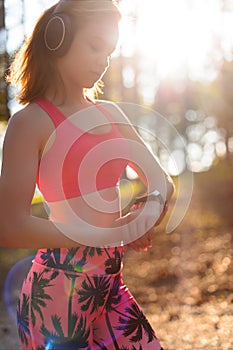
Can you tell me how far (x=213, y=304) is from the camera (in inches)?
303

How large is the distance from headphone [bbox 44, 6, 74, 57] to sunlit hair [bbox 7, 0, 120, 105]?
0.07 ft

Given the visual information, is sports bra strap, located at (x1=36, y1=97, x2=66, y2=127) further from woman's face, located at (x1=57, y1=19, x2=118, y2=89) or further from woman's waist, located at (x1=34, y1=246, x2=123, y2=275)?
woman's waist, located at (x1=34, y1=246, x2=123, y2=275)

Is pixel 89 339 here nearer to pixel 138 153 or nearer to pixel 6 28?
pixel 138 153

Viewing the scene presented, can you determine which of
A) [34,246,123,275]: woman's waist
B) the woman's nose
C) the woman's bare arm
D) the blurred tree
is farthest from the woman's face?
the blurred tree

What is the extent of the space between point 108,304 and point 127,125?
0.65 metres

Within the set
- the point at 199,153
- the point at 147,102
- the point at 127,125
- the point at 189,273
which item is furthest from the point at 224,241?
the point at 199,153

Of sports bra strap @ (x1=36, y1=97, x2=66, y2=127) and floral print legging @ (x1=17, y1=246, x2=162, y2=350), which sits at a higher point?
sports bra strap @ (x1=36, y1=97, x2=66, y2=127)

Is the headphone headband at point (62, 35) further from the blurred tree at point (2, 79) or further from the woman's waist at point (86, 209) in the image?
the blurred tree at point (2, 79)

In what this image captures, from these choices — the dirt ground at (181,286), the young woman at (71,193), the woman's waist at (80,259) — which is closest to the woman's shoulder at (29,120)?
the young woman at (71,193)

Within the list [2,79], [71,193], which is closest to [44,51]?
[71,193]

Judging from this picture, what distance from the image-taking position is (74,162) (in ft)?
7.80

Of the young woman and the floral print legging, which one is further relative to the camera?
the floral print legging

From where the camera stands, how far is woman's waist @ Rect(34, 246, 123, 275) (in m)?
2.38

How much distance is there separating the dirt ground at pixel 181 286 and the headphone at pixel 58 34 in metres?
3.94
